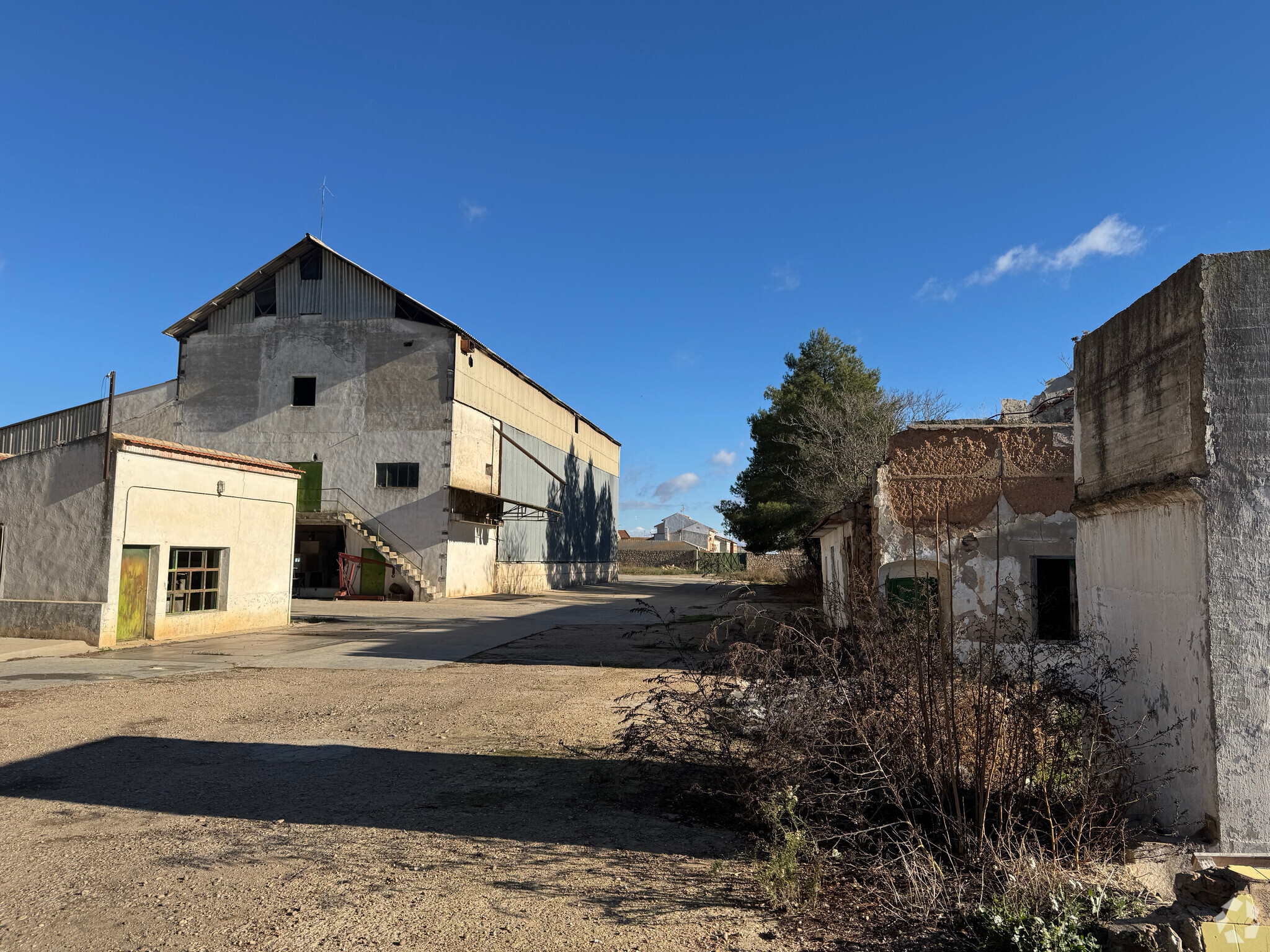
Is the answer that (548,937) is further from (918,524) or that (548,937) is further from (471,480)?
(471,480)

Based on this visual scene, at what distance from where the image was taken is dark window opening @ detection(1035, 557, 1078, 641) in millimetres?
12031

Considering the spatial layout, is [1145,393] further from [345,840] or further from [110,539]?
[110,539]

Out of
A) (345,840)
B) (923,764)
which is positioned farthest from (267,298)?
(923,764)

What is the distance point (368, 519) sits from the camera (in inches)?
1142

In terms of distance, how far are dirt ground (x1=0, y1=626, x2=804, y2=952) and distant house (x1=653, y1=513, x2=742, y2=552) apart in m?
95.6

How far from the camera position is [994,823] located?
173 inches

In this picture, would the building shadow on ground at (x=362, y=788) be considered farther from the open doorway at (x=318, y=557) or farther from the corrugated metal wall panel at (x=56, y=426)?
the corrugated metal wall panel at (x=56, y=426)

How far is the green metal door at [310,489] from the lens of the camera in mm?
28750

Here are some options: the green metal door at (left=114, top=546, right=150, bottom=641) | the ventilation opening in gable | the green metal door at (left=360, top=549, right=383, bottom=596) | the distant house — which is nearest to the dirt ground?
the green metal door at (left=114, top=546, right=150, bottom=641)

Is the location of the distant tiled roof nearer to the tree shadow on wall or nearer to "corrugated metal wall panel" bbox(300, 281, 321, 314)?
"corrugated metal wall panel" bbox(300, 281, 321, 314)

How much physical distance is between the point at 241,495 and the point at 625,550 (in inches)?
2286

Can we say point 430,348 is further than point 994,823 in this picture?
Yes

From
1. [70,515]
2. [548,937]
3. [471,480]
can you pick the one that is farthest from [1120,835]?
[471,480]

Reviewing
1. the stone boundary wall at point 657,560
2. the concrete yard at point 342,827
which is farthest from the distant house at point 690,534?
the concrete yard at point 342,827
